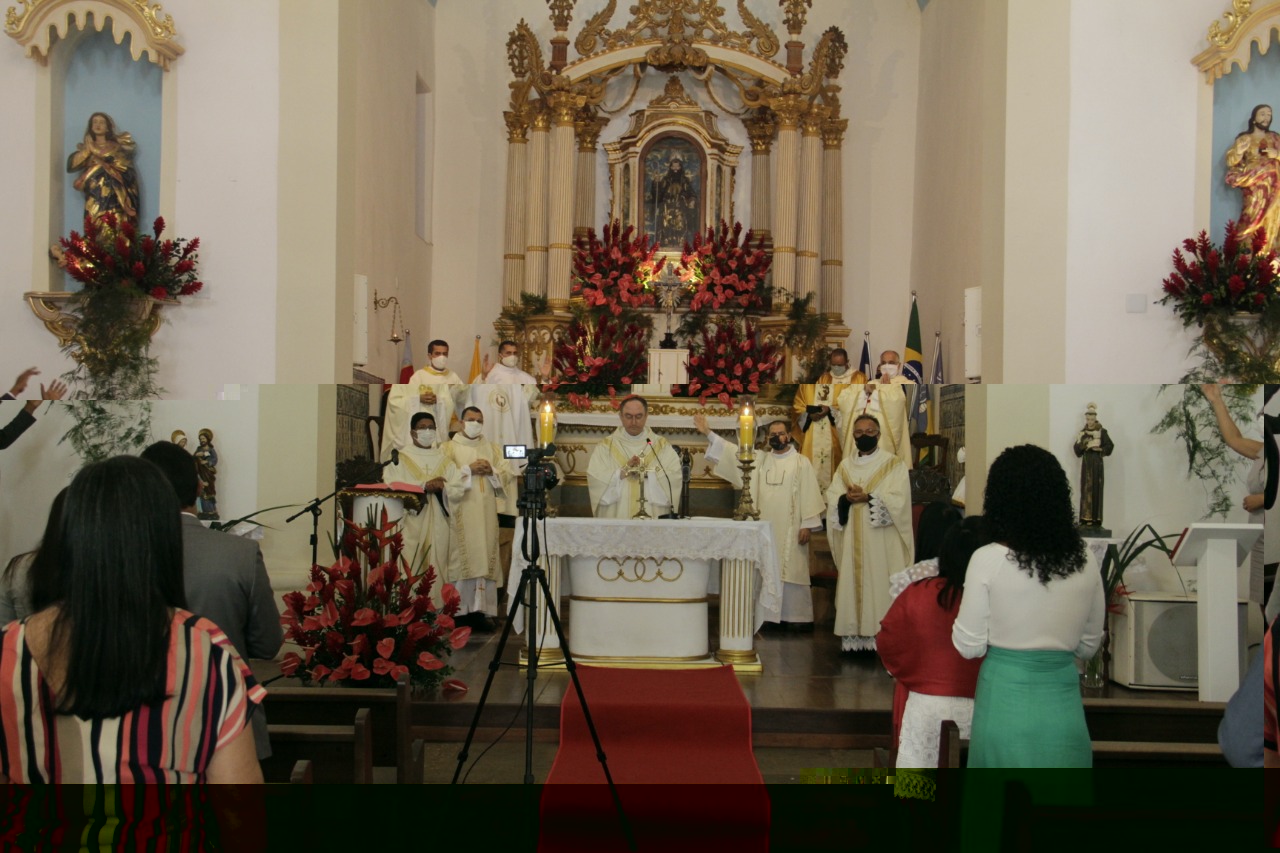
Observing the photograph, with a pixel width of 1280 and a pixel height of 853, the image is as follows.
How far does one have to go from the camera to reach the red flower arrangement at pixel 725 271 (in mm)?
12281

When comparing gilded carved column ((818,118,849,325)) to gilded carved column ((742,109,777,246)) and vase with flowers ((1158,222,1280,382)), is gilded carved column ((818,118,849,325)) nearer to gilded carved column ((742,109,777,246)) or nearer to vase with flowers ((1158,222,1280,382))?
gilded carved column ((742,109,777,246))

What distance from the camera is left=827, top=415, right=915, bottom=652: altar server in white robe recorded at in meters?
8.23

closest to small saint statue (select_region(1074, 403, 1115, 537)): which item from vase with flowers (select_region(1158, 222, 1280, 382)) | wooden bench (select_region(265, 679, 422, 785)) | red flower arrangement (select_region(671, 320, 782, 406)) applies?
vase with flowers (select_region(1158, 222, 1280, 382))

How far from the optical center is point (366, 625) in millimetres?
5777

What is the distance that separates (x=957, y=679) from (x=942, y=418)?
728 cm

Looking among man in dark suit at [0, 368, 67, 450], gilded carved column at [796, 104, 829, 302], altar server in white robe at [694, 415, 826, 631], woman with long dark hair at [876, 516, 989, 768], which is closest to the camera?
woman with long dark hair at [876, 516, 989, 768]

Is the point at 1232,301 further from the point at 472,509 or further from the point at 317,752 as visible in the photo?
the point at 317,752

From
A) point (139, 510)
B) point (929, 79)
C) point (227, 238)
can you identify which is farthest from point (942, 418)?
point (139, 510)

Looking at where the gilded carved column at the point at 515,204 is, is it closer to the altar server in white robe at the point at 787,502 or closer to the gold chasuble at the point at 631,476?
the altar server in white robe at the point at 787,502

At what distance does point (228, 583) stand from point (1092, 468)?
5799 mm

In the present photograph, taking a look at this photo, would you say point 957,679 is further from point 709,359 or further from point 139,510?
point 709,359

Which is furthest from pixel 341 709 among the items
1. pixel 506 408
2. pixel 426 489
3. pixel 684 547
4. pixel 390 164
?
pixel 390 164

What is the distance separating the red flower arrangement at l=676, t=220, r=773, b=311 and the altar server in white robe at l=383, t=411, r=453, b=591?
4077 millimetres

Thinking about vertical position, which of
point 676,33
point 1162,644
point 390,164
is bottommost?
point 1162,644
